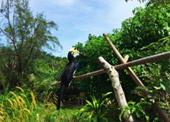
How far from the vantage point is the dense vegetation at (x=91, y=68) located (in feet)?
9.59

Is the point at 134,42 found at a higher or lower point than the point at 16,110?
higher

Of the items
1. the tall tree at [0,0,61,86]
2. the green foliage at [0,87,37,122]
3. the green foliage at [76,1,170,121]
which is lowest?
the green foliage at [0,87,37,122]

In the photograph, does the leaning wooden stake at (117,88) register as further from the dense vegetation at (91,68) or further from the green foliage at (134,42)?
the green foliage at (134,42)

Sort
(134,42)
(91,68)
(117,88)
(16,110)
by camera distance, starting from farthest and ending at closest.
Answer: (91,68), (134,42), (16,110), (117,88)

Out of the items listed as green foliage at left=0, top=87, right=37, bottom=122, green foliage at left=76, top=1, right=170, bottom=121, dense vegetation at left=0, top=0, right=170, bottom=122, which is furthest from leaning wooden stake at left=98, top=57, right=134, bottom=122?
green foliage at left=0, top=87, right=37, bottom=122

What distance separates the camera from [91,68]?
677 cm

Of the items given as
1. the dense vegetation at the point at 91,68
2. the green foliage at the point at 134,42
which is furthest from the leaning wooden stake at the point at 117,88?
the green foliage at the point at 134,42

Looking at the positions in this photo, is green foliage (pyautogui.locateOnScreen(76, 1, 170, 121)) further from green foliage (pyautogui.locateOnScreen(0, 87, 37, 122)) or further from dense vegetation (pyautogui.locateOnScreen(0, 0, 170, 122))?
green foliage (pyautogui.locateOnScreen(0, 87, 37, 122))

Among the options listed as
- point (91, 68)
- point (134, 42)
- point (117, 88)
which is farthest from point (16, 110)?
point (134, 42)

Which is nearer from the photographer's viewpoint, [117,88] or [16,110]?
[117,88]

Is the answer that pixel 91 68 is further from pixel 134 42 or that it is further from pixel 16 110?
pixel 16 110

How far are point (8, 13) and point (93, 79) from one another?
10.5m

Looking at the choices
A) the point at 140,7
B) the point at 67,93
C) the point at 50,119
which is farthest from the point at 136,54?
the point at 67,93

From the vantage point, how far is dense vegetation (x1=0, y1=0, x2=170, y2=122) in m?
2.92
